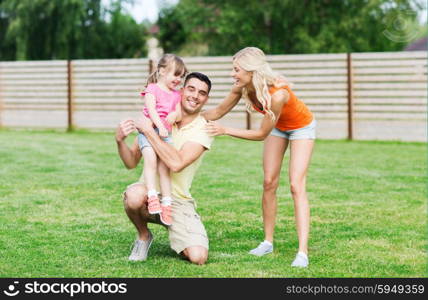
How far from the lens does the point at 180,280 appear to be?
15.8 ft

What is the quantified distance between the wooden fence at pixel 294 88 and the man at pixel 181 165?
778 cm

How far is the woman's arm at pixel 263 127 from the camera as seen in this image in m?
5.23

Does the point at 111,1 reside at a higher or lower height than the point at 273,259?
higher

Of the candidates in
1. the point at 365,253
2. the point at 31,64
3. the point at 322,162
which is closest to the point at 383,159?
the point at 322,162

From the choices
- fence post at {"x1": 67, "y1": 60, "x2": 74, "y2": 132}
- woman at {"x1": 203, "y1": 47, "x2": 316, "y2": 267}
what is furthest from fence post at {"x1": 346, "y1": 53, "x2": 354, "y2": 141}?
woman at {"x1": 203, "y1": 47, "x2": 316, "y2": 267}

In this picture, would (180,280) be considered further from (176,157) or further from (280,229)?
(280,229)

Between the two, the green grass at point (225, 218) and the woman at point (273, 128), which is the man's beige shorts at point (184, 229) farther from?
the woman at point (273, 128)

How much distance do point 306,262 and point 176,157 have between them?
1.12 m

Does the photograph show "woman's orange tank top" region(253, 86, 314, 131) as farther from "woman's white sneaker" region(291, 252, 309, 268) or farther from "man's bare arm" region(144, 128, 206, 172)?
"woman's white sneaker" region(291, 252, 309, 268)

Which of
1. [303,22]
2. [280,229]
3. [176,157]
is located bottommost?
[280,229]

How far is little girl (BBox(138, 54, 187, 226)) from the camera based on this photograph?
539cm

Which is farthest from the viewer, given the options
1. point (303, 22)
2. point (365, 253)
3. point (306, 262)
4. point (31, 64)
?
point (303, 22)

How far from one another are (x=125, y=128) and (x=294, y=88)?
11.0 metres

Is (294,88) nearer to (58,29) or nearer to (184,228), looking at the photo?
(184,228)
